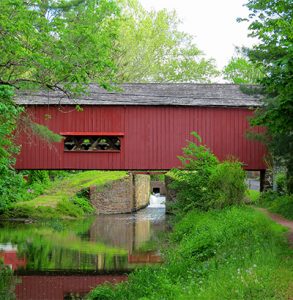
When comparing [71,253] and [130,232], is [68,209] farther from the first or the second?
[71,253]

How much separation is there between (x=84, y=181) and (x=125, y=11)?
14931 mm

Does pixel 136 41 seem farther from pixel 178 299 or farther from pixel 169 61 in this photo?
pixel 178 299

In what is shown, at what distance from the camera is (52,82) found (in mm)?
14078

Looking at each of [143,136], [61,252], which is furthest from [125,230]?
[61,252]

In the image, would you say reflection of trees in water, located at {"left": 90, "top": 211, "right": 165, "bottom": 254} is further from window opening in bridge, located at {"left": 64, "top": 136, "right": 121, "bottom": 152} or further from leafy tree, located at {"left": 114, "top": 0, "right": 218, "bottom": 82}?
leafy tree, located at {"left": 114, "top": 0, "right": 218, "bottom": 82}

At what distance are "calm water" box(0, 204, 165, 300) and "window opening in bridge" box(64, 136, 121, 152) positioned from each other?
3.11 metres

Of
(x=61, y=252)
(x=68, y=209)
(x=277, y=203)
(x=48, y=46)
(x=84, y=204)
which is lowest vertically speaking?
(x=84, y=204)

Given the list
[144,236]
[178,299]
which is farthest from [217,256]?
[144,236]

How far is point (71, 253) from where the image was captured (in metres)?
15.6

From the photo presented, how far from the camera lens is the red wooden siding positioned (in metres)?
21.6

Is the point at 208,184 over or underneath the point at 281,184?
over

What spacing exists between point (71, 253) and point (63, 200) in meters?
11.9

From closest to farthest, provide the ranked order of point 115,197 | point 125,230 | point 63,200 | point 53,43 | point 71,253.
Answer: point 53,43 < point 71,253 < point 125,230 < point 63,200 < point 115,197

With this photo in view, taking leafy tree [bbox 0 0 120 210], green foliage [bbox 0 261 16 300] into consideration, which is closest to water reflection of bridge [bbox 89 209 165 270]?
green foliage [bbox 0 261 16 300]
